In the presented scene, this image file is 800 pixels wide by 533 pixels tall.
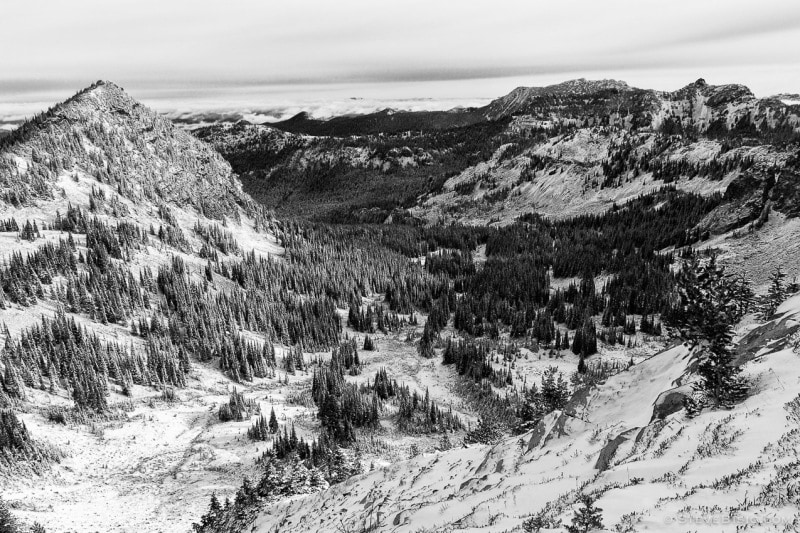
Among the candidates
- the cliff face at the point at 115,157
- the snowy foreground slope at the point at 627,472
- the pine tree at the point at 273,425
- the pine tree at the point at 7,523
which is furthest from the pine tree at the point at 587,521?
the cliff face at the point at 115,157

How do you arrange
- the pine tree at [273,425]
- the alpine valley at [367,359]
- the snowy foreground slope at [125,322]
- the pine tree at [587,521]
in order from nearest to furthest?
1. the pine tree at [587,521]
2. the alpine valley at [367,359]
3. the snowy foreground slope at [125,322]
4. the pine tree at [273,425]

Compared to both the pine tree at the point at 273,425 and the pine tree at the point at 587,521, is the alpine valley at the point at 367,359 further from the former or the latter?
the pine tree at the point at 273,425

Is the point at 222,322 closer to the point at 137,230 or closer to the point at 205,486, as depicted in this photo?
the point at 137,230

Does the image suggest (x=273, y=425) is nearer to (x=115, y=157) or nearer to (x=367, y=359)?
(x=367, y=359)

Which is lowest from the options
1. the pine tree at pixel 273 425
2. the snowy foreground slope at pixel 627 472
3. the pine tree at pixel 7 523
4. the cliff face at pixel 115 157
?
the pine tree at pixel 273 425

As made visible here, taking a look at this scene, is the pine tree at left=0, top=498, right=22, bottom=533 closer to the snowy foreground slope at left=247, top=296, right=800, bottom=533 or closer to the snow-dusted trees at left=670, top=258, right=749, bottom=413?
the snowy foreground slope at left=247, top=296, right=800, bottom=533

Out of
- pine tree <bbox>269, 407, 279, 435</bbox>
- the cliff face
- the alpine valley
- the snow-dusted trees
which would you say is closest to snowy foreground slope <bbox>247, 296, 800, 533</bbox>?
the alpine valley

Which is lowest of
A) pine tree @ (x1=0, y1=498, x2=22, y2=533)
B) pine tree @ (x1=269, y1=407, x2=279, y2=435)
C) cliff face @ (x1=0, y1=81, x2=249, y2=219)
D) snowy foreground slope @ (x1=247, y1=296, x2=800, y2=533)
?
pine tree @ (x1=269, y1=407, x2=279, y2=435)
